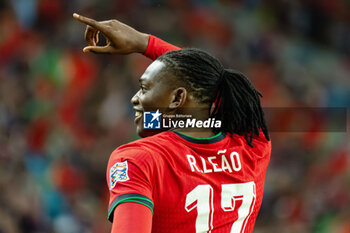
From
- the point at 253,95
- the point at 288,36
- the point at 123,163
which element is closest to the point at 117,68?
the point at 288,36

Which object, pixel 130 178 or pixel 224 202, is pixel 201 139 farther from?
pixel 130 178

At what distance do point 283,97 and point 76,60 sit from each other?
7.07ft

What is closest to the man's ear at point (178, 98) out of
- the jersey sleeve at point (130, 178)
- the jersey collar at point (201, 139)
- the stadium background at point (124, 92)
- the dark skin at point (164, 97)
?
the dark skin at point (164, 97)

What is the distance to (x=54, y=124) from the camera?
456 centimetres

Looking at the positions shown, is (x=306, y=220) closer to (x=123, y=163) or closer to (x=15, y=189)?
(x=15, y=189)

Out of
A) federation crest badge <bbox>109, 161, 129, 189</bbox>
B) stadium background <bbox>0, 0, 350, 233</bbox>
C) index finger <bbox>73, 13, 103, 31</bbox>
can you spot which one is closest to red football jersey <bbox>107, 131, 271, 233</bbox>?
federation crest badge <bbox>109, 161, 129, 189</bbox>

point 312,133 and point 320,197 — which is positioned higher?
point 312,133

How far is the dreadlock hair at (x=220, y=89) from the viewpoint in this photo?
62.5 inches

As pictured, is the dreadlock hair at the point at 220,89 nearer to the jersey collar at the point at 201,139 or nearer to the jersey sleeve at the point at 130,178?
the jersey collar at the point at 201,139

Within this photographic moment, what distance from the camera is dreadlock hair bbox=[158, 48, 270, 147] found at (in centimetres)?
159

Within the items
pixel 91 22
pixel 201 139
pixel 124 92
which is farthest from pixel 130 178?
pixel 124 92

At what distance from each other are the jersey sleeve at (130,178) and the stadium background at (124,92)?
3082 millimetres

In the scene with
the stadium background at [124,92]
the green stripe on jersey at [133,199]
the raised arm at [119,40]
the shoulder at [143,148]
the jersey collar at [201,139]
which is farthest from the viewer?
the stadium background at [124,92]

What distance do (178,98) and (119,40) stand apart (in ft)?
1.65
